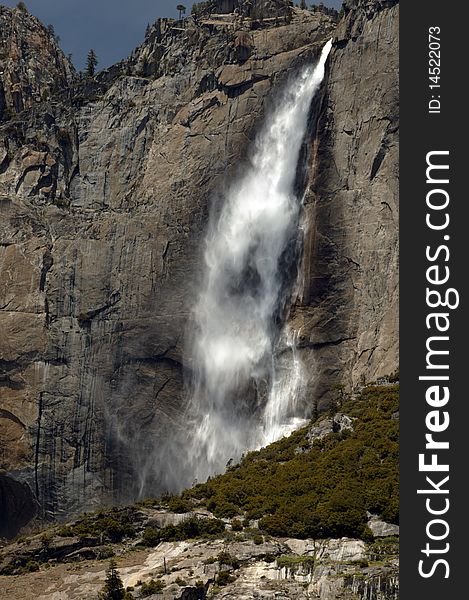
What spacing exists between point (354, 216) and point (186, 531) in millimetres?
31856

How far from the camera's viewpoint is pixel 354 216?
261ft

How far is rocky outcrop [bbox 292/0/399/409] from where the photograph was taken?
7612cm

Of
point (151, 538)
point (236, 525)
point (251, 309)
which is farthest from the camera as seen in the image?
point (251, 309)

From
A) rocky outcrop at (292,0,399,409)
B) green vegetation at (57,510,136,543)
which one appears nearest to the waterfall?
rocky outcrop at (292,0,399,409)

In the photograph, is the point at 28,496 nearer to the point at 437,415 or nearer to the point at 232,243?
the point at 232,243

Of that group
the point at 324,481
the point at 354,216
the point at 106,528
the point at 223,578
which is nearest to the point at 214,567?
the point at 223,578

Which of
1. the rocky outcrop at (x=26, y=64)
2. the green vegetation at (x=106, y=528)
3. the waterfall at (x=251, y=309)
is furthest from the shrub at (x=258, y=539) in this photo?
the rocky outcrop at (x=26, y=64)

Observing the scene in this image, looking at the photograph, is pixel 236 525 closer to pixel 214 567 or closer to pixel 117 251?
pixel 214 567

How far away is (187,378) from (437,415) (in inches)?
1832

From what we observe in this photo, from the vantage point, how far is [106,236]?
8875 cm

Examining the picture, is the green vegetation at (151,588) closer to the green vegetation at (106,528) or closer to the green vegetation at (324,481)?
the green vegetation at (324,481)

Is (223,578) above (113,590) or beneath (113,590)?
above

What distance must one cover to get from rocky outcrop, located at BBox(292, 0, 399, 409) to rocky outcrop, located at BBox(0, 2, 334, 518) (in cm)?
589

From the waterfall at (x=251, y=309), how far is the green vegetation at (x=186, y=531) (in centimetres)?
2025
